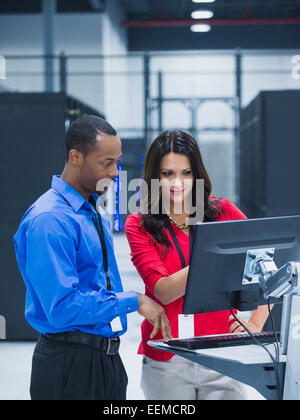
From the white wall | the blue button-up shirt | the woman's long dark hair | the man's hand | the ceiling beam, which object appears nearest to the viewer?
the blue button-up shirt

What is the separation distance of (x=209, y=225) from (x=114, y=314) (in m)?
0.32

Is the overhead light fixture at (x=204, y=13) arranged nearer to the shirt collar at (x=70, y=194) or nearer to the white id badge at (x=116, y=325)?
the shirt collar at (x=70, y=194)

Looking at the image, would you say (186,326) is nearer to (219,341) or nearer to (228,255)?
(219,341)

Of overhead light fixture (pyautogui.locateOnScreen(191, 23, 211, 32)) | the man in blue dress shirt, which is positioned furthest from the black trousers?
overhead light fixture (pyautogui.locateOnScreen(191, 23, 211, 32))

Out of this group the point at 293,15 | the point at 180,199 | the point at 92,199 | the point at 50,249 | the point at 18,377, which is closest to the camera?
the point at 50,249

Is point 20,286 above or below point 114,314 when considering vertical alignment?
below

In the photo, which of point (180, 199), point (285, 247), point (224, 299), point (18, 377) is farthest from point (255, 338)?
Result: point (18, 377)

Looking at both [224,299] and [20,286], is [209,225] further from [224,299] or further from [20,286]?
[20,286]

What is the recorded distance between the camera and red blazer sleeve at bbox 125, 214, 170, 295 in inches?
62.7

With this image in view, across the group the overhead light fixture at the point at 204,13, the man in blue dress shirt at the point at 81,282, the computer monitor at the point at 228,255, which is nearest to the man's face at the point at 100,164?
the man in blue dress shirt at the point at 81,282

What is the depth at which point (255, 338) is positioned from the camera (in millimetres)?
1428

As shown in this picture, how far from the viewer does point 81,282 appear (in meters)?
1.36

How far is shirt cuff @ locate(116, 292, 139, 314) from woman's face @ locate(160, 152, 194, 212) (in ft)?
1.47

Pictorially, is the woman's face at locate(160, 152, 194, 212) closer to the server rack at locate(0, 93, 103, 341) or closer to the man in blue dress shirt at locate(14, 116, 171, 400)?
the man in blue dress shirt at locate(14, 116, 171, 400)
